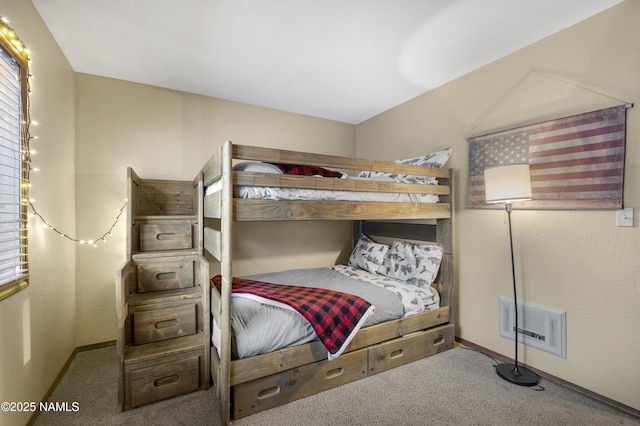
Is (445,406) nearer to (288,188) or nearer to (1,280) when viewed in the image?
(288,188)

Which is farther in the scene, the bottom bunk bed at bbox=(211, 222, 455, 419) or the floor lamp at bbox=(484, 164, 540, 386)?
the floor lamp at bbox=(484, 164, 540, 386)

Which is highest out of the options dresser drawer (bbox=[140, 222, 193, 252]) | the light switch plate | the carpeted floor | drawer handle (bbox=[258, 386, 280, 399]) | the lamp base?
the light switch plate

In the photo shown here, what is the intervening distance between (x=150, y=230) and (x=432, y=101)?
2782 millimetres

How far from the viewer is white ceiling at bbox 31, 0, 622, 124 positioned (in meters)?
1.72

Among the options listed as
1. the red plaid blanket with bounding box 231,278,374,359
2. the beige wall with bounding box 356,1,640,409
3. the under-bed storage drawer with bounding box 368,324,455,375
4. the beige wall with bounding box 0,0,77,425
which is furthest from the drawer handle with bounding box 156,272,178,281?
the beige wall with bounding box 356,1,640,409

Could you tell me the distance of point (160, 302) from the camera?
2.00 metres

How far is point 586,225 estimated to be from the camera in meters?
1.85

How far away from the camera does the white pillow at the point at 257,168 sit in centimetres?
172

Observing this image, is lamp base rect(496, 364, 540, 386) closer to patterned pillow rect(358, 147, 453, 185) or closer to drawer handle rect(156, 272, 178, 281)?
patterned pillow rect(358, 147, 453, 185)

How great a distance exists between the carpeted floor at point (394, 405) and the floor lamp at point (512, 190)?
6 cm

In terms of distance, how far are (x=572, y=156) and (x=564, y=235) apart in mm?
519

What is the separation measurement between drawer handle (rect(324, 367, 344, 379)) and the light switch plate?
191 centimetres

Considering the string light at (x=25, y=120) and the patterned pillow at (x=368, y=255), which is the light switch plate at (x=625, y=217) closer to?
the patterned pillow at (x=368, y=255)

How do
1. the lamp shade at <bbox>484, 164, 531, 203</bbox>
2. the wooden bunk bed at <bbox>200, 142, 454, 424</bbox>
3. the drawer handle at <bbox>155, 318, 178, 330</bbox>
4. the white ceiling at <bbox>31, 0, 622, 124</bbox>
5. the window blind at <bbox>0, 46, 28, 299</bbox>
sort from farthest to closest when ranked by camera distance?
the drawer handle at <bbox>155, 318, 178, 330</bbox>, the lamp shade at <bbox>484, 164, 531, 203</bbox>, the white ceiling at <bbox>31, 0, 622, 124</bbox>, the wooden bunk bed at <bbox>200, 142, 454, 424</bbox>, the window blind at <bbox>0, 46, 28, 299</bbox>
